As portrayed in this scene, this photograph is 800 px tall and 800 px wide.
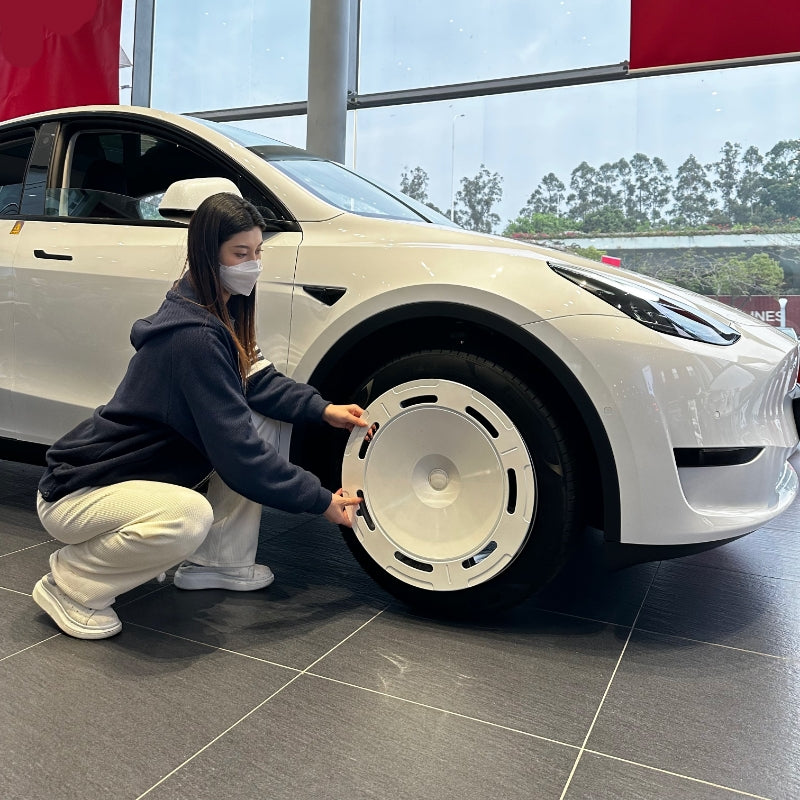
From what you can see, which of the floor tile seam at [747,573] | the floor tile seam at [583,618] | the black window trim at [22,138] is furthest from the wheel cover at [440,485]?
the black window trim at [22,138]

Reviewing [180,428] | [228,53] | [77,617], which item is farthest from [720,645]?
[228,53]

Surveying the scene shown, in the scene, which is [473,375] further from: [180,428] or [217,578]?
[217,578]

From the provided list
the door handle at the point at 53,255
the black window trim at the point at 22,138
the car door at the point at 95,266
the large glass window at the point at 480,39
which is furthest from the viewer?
the large glass window at the point at 480,39

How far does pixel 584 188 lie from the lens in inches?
224

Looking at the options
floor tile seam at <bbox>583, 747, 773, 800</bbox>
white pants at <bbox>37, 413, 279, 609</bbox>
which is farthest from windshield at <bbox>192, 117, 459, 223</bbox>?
floor tile seam at <bbox>583, 747, 773, 800</bbox>

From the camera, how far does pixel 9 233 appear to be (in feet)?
7.84

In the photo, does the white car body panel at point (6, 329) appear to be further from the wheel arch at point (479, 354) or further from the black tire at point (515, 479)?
the black tire at point (515, 479)

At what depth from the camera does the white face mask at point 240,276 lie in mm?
1700

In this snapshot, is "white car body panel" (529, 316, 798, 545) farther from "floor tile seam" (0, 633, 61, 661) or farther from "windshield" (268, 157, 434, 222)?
"floor tile seam" (0, 633, 61, 661)

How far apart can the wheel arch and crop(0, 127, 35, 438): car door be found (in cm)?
103

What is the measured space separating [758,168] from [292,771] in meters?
5.25

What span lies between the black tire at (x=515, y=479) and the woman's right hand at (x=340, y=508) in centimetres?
15

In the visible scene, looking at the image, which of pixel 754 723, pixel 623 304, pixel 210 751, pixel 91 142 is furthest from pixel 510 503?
pixel 91 142

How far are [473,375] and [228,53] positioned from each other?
6208 mm
